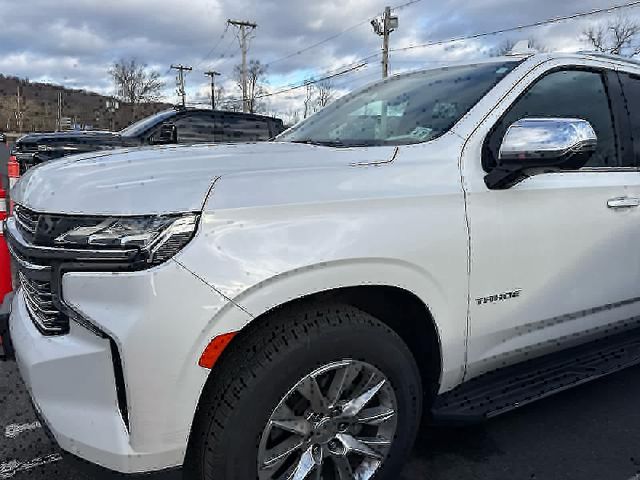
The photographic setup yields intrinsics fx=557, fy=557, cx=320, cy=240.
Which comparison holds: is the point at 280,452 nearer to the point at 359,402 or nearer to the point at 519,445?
the point at 359,402

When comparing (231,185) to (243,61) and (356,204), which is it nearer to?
(356,204)

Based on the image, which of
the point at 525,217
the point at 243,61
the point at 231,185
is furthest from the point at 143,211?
the point at 243,61

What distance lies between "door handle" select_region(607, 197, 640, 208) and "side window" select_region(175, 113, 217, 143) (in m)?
7.07

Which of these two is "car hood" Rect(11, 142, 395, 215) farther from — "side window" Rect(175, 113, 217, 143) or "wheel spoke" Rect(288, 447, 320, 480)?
"side window" Rect(175, 113, 217, 143)

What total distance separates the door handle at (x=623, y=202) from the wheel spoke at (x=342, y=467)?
5.70 ft

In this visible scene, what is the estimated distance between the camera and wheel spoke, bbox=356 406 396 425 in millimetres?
2064

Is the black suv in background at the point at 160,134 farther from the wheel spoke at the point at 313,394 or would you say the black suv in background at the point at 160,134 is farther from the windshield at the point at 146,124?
the wheel spoke at the point at 313,394

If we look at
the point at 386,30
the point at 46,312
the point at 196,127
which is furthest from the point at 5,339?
the point at 386,30

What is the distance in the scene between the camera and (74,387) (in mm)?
1736

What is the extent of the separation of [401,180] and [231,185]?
26.0 inches

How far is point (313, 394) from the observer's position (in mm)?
1921

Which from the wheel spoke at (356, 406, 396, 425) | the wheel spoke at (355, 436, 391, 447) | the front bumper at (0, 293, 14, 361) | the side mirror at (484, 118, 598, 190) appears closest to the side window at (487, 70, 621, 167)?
the side mirror at (484, 118, 598, 190)

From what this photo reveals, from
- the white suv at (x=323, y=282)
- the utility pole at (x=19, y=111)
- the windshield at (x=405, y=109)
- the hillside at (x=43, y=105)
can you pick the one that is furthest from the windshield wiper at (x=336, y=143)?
the utility pole at (x=19, y=111)

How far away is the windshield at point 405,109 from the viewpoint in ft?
8.16
